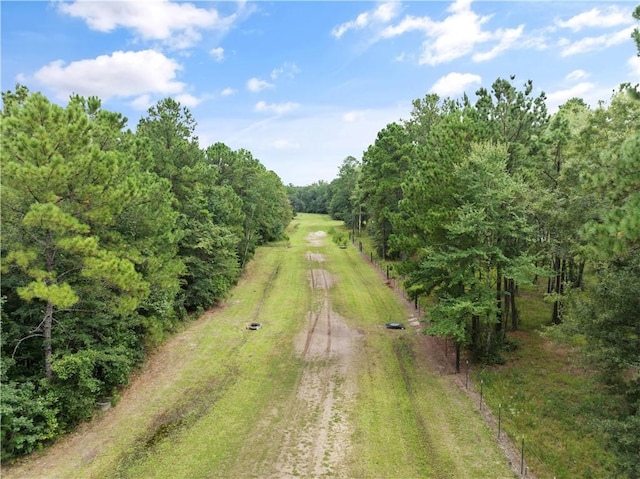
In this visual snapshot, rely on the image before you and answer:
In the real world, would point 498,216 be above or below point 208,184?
below

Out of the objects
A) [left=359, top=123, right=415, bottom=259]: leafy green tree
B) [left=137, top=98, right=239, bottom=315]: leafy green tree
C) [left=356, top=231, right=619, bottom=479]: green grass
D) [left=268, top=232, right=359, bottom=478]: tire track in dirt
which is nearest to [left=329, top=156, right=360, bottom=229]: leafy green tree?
[left=359, top=123, right=415, bottom=259]: leafy green tree

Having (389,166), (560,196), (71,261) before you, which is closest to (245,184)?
(389,166)

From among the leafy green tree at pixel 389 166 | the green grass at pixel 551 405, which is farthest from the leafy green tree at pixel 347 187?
the green grass at pixel 551 405

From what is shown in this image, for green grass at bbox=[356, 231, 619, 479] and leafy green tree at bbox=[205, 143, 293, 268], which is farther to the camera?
leafy green tree at bbox=[205, 143, 293, 268]

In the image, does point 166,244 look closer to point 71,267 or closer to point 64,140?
point 71,267

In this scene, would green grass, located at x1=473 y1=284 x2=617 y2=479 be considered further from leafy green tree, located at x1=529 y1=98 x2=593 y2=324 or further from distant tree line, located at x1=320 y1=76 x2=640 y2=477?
leafy green tree, located at x1=529 y1=98 x2=593 y2=324

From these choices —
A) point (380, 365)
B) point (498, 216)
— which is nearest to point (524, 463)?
point (380, 365)

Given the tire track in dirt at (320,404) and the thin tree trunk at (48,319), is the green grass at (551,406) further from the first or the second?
the thin tree trunk at (48,319)

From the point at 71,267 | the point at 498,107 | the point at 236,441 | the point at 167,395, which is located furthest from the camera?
the point at 498,107
